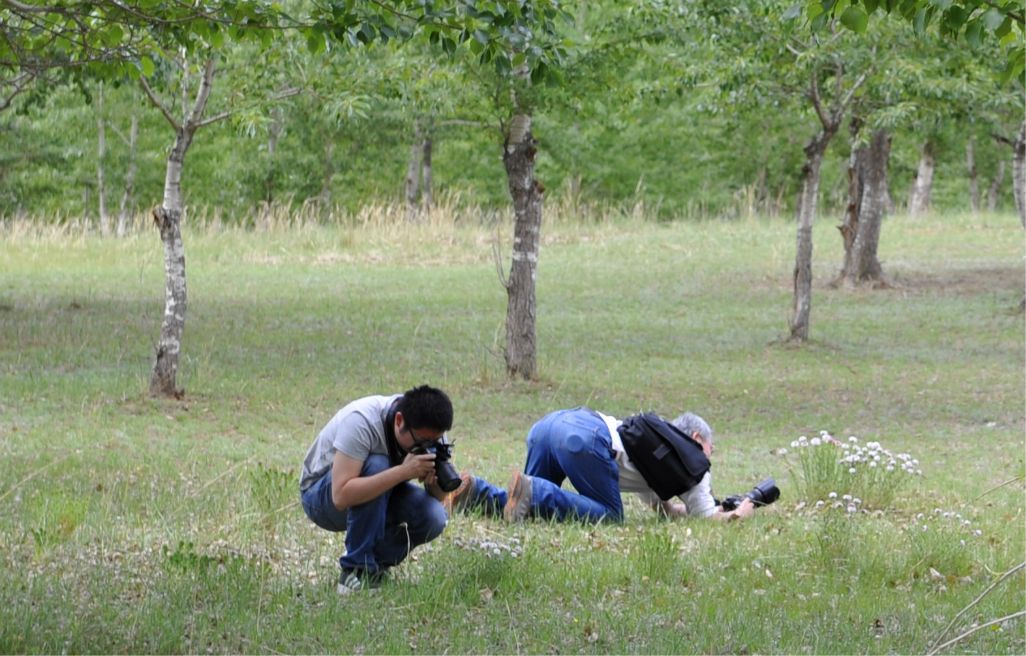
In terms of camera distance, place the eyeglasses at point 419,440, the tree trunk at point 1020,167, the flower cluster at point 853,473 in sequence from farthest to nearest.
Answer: the tree trunk at point 1020,167 → the flower cluster at point 853,473 → the eyeglasses at point 419,440

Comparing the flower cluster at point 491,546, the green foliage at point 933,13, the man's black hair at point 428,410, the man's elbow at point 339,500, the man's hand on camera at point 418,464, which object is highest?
the green foliage at point 933,13

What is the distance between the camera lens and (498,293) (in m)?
22.2

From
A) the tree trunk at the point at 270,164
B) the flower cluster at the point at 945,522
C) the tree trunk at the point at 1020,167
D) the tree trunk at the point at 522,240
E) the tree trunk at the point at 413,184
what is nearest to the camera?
the flower cluster at the point at 945,522

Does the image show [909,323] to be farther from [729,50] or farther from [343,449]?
[343,449]

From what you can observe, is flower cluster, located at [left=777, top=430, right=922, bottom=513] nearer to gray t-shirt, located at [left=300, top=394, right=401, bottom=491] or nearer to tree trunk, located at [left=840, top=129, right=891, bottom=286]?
gray t-shirt, located at [left=300, top=394, right=401, bottom=491]

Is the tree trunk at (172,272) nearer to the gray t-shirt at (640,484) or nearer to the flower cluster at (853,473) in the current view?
the gray t-shirt at (640,484)

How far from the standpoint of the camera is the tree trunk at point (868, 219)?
22.5 meters

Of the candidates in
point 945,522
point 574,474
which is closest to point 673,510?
point 574,474

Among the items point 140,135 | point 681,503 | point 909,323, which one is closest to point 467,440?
point 681,503

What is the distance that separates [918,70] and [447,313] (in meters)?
7.71

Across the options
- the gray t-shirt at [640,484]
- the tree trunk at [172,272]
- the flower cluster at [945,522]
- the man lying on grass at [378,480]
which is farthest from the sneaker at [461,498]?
the tree trunk at [172,272]

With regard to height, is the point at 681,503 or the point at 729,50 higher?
the point at 729,50

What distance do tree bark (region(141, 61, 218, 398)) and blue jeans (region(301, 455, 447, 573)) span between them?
599 centimetres

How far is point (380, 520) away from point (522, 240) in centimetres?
813
